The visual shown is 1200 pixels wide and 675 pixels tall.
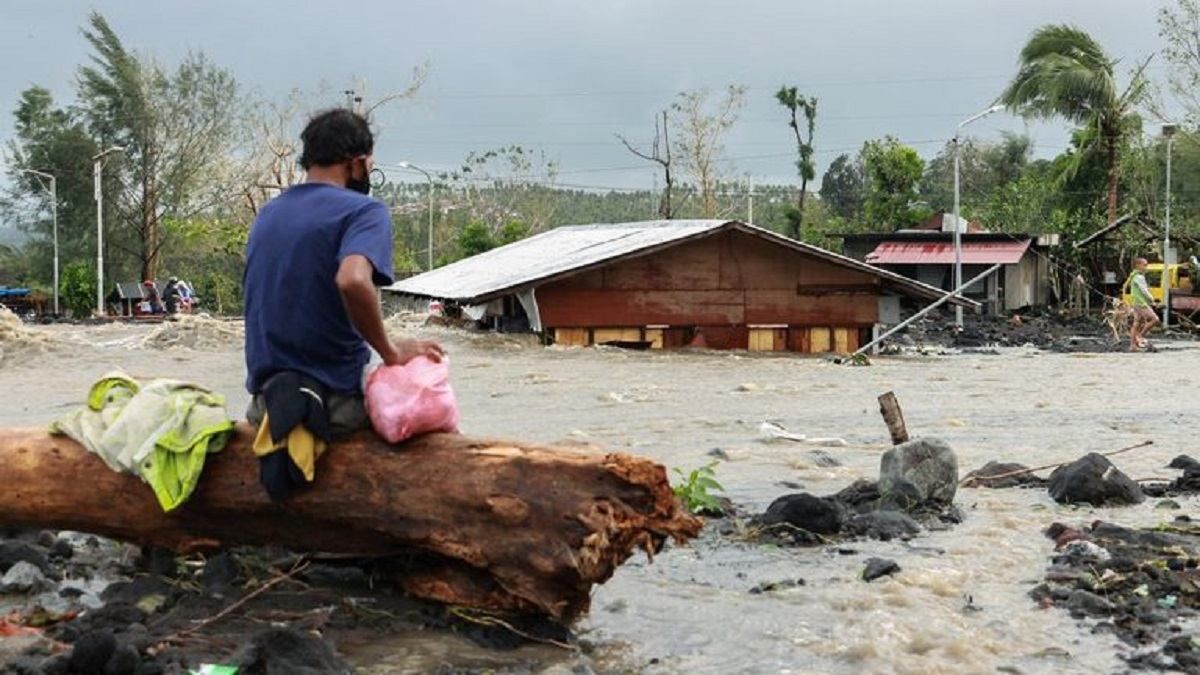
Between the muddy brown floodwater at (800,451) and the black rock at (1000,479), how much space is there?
0.26 metres

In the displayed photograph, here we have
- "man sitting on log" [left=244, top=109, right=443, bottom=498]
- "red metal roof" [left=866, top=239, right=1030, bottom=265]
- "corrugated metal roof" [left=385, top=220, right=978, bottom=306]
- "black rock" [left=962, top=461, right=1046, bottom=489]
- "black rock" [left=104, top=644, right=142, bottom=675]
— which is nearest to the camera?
"black rock" [left=104, top=644, right=142, bottom=675]

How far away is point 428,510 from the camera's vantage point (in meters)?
5.87

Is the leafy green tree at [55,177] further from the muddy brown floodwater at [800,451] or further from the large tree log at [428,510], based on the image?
the large tree log at [428,510]

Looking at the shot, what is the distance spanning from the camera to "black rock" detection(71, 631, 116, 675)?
5047 millimetres

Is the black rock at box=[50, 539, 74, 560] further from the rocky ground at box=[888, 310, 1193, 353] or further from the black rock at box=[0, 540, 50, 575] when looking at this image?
the rocky ground at box=[888, 310, 1193, 353]

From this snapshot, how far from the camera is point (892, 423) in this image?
11.0 m

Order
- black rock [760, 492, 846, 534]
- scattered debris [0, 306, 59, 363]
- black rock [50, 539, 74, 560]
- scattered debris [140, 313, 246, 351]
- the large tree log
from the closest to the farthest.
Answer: the large tree log, black rock [50, 539, 74, 560], black rock [760, 492, 846, 534], scattered debris [0, 306, 59, 363], scattered debris [140, 313, 246, 351]

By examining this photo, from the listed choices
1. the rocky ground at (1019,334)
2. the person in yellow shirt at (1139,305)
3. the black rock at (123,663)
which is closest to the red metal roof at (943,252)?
the rocky ground at (1019,334)

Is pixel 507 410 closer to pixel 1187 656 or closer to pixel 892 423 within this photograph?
pixel 892 423

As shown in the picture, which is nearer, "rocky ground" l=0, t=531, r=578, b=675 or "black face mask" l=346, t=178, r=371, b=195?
"rocky ground" l=0, t=531, r=578, b=675

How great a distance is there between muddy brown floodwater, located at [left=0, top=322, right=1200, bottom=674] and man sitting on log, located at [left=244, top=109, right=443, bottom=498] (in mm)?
963

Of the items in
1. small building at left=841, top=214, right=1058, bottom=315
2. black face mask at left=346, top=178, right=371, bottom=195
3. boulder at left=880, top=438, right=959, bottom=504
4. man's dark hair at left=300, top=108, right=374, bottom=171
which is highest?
small building at left=841, top=214, right=1058, bottom=315

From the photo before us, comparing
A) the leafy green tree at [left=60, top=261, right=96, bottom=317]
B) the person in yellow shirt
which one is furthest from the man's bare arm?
the leafy green tree at [left=60, top=261, right=96, bottom=317]

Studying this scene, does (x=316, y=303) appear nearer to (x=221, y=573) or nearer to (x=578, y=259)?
(x=221, y=573)
